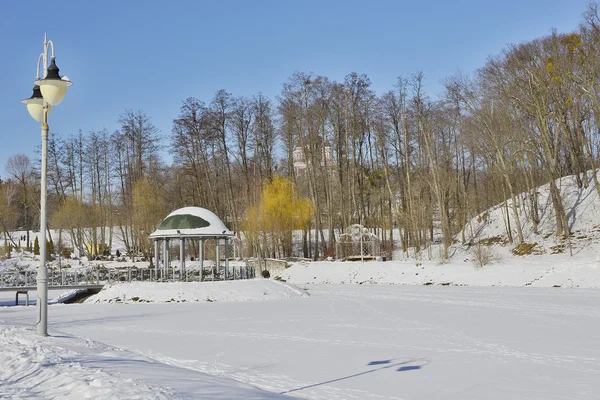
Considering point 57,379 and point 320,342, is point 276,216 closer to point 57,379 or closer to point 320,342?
point 320,342

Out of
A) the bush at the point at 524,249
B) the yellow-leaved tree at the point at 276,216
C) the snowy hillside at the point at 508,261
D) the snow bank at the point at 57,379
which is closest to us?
the snow bank at the point at 57,379

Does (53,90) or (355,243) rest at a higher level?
(53,90)

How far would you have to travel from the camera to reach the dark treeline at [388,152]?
34.7 metres

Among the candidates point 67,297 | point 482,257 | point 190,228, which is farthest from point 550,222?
point 67,297

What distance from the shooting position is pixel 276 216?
132 feet

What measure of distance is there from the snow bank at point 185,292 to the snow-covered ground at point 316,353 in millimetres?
4379

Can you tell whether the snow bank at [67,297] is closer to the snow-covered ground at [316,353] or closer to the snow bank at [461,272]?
the snow-covered ground at [316,353]

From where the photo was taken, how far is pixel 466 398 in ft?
24.6

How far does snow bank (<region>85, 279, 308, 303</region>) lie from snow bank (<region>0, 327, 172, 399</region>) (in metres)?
16.7

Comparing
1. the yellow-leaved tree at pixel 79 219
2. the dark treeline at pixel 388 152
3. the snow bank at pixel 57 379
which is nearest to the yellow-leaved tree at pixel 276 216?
the dark treeline at pixel 388 152

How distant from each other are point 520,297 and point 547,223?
52.3ft

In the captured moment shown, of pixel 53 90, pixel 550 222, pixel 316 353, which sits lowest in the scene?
pixel 316 353

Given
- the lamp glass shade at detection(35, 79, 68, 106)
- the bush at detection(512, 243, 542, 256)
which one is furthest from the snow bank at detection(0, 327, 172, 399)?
the bush at detection(512, 243, 542, 256)

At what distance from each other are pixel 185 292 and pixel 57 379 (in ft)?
62.2
